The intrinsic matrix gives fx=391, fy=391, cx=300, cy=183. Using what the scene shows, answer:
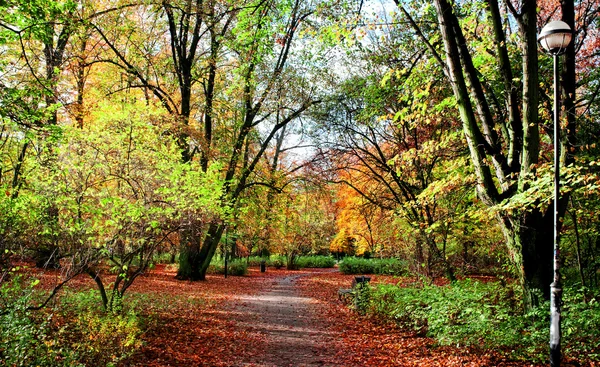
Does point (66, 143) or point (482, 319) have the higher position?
point (66, 143)

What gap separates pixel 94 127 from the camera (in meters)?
7.72

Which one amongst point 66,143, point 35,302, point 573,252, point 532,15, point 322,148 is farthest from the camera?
point 322,148

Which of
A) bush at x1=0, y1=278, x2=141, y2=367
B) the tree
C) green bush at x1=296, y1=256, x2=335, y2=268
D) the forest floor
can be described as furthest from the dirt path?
green bush at x1=296, y1=256, x2=335, y2=268

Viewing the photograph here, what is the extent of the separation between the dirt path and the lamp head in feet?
17.9

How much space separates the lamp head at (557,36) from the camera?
4715 millimetres

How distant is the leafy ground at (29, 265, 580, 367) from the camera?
618cm

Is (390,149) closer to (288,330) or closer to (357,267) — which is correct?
(288,330)

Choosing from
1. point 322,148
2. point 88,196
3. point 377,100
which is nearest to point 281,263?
point 322,148

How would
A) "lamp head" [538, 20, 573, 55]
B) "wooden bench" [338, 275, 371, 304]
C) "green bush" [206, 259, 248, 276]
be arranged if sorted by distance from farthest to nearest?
"green bush" [206, 259, 248, 276] → "wooden bench" [338, 275, 371, 304] → "lamp head" [538, 20, 573, 55]

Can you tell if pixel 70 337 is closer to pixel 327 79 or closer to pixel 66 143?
pixel 66 143

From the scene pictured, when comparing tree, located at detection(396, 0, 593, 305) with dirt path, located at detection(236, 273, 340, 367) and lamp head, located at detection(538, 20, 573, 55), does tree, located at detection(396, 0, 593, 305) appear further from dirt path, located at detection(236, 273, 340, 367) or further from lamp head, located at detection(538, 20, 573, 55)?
dirt path, located at detection(236, 273, 340, 367)

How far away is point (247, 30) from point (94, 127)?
3567 millimetres

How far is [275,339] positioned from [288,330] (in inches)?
36.3

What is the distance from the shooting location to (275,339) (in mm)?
7895
